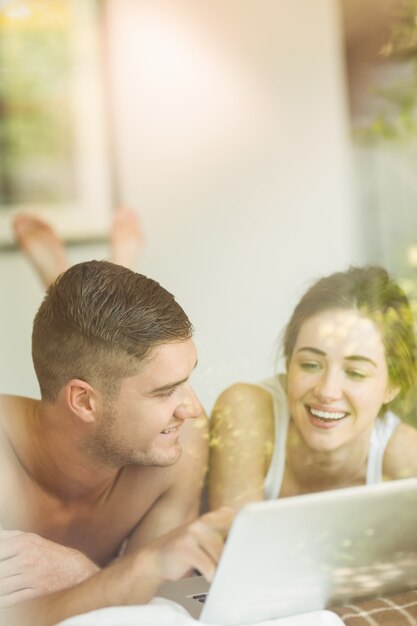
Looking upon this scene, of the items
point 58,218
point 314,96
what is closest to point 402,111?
point 314,96

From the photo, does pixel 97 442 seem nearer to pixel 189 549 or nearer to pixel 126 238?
pixel 189 549

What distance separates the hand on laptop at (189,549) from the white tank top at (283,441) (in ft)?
0.43

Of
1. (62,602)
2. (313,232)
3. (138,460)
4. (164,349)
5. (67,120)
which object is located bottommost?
(62,602)

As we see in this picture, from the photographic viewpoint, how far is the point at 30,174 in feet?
5.42

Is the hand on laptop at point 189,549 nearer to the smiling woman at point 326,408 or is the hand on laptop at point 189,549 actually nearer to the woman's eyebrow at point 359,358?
the smiling woman at point 326,408

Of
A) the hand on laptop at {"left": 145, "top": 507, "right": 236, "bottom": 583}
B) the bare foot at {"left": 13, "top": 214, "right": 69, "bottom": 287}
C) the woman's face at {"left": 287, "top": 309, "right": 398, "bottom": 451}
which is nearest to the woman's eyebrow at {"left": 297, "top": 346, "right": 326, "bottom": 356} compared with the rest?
the woman's face at {"left": 287, "top": 309, "right": 398, "bottom": 451}

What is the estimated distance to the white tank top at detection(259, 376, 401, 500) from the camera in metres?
1.65

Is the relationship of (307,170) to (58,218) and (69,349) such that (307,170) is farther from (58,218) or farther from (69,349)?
(69,349)

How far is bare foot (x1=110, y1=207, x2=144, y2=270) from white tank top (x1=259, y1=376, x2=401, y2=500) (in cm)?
33

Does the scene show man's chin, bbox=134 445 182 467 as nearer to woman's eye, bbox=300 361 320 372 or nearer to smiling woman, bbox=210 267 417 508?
smiling woman, bbox=210 267 417 508

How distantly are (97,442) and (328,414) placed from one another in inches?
17.7

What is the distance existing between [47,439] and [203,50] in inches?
29.3

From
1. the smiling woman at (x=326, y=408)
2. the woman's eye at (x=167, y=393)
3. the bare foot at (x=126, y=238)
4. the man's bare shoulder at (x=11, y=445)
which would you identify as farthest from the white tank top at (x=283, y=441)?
the man's bare shoulder at (x=11, y=445)

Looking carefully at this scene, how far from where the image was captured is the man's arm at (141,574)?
1440mm
